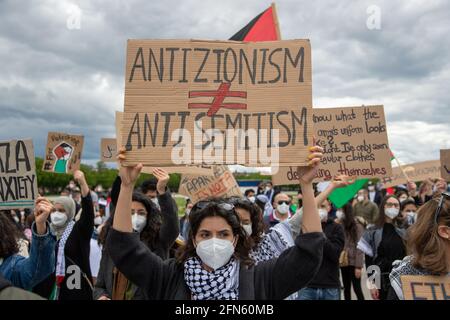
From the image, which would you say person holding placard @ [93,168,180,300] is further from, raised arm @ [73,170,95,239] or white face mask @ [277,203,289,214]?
white face mask @ [277,203,289,214]

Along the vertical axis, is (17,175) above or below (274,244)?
above

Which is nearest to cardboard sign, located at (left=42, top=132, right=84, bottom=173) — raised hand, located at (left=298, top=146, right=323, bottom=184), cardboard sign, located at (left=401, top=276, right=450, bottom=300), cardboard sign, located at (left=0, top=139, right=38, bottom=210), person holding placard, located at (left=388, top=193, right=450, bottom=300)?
cardboard sign, located at (left=0, top=139, right=38, bottom=210)

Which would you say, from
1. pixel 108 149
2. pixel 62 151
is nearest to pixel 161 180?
pixel 62 151

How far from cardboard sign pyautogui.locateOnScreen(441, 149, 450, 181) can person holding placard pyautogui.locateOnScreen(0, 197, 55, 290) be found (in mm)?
5201

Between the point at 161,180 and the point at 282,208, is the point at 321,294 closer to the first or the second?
the point at 282,208

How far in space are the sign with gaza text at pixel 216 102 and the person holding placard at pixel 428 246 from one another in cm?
88

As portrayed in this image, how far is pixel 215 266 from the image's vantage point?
246 centimetres

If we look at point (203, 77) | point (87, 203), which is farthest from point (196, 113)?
point (87, 203)

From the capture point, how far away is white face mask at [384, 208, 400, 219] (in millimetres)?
5797

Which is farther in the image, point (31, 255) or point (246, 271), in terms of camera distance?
point (31, 255)

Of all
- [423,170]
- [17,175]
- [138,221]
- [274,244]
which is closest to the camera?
[274,244]

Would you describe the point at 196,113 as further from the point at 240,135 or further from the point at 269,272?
the point at 269,272

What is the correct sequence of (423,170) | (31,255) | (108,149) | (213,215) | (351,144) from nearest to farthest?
(213,215) → (31,255) → (351,144) → (108,149) → (423,170)

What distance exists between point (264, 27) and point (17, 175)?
3.27m
